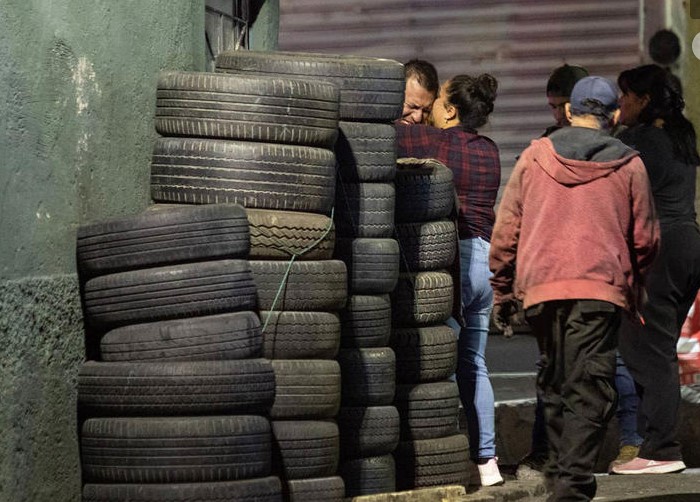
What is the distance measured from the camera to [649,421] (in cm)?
951

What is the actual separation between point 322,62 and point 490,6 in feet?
28.6

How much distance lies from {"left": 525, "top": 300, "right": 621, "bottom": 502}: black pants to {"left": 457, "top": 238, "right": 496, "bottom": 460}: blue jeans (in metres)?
1.19

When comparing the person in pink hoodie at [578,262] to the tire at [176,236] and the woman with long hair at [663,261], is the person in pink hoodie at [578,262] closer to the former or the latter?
the tire at [176,236]

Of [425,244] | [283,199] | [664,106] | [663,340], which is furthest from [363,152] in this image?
[663,340]

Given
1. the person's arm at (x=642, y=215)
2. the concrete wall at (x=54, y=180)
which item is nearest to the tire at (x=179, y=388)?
the concrete wall at (x=54, y=180)

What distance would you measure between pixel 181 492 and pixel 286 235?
1.22 meters

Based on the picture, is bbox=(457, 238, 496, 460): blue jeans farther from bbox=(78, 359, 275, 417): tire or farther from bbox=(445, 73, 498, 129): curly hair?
bbox=(78, 359, 275, 417): tire

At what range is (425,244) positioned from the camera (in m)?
8.62

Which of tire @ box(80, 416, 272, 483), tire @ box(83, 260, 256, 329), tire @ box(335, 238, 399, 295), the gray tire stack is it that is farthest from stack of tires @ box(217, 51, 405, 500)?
tire @ box(80, 416, 272, 483)

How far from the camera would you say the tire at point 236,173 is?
7.29 meters

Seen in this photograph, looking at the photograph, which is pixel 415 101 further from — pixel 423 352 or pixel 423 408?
pixel 423 408

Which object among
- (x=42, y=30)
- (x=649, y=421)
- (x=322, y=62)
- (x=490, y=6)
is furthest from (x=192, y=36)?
(x=490, y=6)

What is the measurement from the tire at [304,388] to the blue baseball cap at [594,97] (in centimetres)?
167

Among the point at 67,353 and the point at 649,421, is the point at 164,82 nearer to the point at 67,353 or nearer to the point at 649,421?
the point at 67,353
